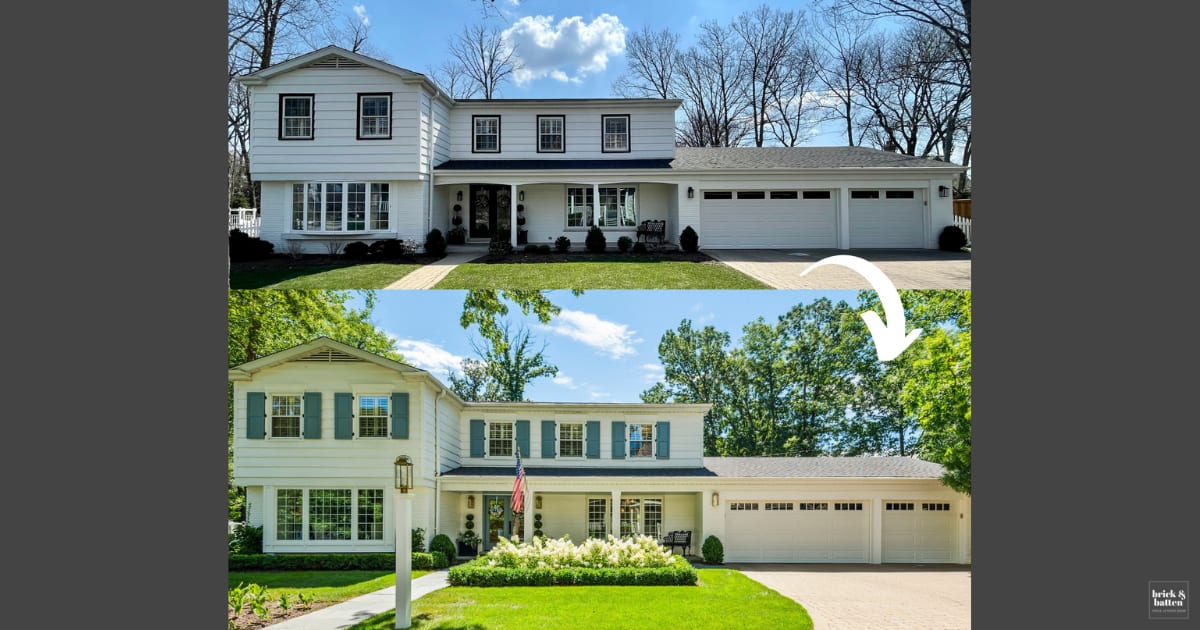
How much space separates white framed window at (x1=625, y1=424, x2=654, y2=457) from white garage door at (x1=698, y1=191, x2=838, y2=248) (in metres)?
3.75

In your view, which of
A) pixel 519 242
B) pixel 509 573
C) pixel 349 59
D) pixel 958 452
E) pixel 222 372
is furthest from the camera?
pixel 519 242

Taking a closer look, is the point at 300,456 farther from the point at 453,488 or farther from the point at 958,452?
the point at 958,452

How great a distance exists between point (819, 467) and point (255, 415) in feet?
18.7

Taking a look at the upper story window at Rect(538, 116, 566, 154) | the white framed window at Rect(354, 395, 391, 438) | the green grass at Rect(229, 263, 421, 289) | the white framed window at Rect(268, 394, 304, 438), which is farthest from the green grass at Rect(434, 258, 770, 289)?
the upper story window at Rect(538, 116, 566, 154)

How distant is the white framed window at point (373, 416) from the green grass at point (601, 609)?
154cm

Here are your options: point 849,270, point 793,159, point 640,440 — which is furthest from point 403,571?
point 793,159

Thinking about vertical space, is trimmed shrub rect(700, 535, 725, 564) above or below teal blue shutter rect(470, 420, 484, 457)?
below

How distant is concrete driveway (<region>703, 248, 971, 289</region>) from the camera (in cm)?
834

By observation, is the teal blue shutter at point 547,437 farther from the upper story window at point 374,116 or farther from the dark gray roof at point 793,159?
the upper story window at point 374,116

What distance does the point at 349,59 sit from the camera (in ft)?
35.4

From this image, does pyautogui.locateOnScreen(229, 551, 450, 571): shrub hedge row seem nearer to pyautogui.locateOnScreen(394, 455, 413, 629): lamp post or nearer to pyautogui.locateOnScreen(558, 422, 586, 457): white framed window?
pyautogui.locateOnScreen(394, 455, 413, 629): lamp post

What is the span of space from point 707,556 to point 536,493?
2.04 meters

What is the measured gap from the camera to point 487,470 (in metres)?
8.23

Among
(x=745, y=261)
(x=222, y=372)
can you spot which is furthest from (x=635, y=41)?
(x=222, y=372)
